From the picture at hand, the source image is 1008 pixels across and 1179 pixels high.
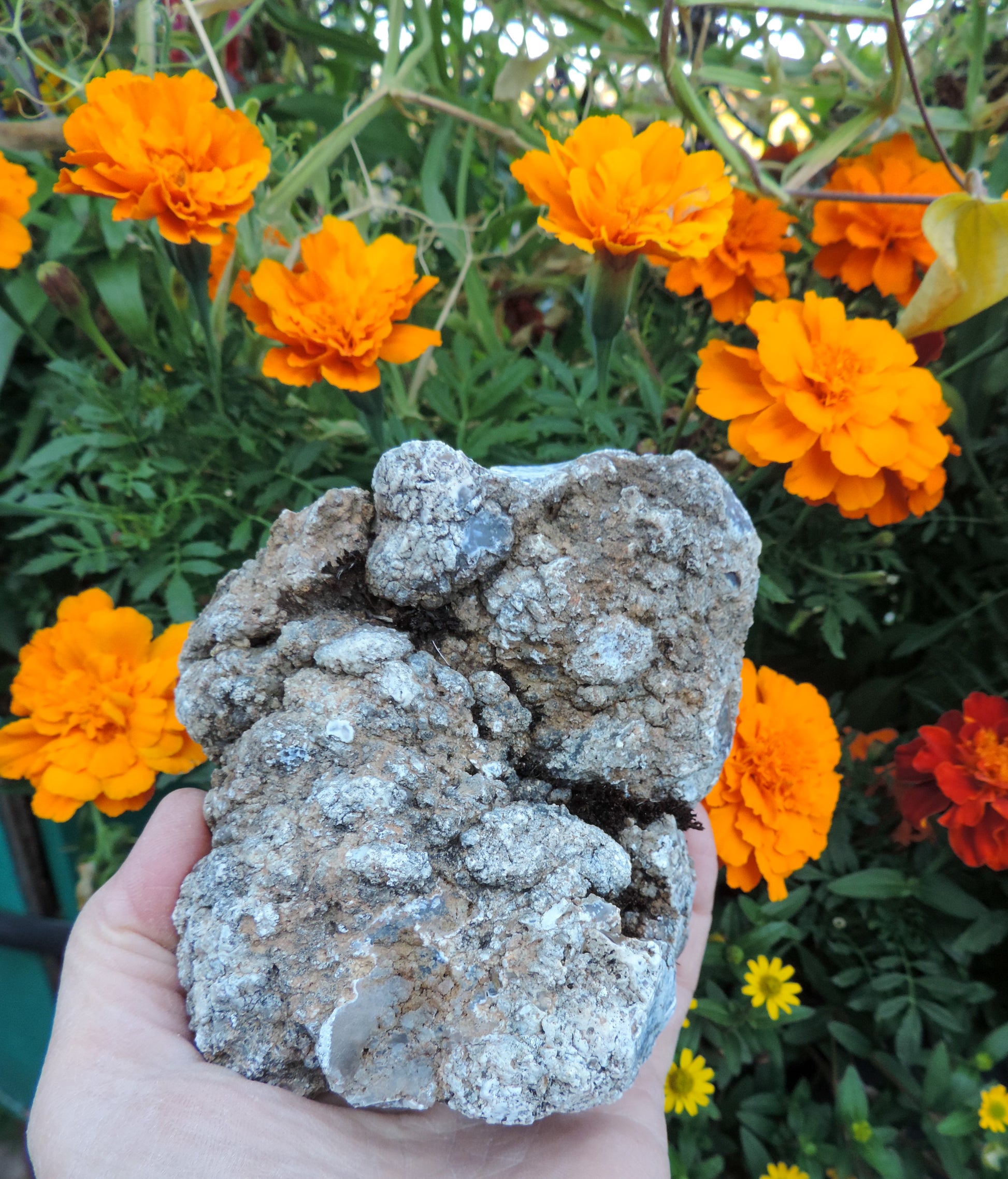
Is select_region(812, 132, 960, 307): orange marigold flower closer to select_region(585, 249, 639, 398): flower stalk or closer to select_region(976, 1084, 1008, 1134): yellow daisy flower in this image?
select_region(585, 249, 639, 398): flower stalk

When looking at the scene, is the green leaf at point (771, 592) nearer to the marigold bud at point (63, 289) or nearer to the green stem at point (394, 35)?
the green stem at point (394, 35)

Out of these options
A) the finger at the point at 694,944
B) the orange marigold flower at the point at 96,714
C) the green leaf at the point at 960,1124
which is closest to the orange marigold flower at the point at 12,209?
the orange marigold flower at the point at 96,714

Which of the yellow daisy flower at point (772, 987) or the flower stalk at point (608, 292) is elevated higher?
the flower stalk at point (608, 292)

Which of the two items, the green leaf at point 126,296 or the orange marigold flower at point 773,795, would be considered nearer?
the orange marigold flower at point 773,795

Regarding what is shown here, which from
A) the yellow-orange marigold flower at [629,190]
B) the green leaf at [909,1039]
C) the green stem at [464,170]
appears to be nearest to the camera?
the yellow-orange marigold flower at [629,190]

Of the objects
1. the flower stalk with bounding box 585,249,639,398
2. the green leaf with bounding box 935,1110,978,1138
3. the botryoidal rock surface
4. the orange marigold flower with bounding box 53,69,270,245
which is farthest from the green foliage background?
the botryoidal rock surface

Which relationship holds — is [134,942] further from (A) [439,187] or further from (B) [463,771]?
(A) [439,187]

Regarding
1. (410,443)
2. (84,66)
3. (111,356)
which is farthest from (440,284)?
(410,443)
